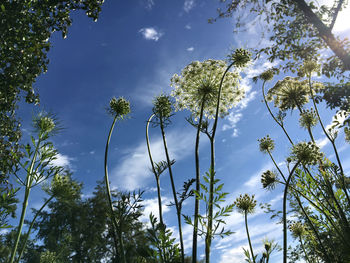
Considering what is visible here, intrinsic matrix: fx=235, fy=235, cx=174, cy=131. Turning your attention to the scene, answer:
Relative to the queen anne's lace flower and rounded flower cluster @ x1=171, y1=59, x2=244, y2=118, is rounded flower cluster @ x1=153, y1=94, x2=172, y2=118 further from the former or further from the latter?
the queen anne's lace flower

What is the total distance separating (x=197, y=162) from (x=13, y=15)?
6001mm

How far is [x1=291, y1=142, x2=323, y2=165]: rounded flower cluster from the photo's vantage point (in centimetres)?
381

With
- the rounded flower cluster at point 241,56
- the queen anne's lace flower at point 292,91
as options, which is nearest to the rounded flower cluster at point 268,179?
the rounded flower cluster at point 241,56

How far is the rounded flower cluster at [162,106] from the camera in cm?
338

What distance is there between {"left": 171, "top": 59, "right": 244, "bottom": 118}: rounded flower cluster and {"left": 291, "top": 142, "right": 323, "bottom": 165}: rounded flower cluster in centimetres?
197

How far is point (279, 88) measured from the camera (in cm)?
835

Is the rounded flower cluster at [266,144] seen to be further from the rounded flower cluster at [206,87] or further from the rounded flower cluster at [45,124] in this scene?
the rounded flower cluster at [45,124]

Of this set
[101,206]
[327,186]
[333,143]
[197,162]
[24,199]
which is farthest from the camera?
[101,206]

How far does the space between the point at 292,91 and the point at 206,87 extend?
444cm

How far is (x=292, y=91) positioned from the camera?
26.8ft

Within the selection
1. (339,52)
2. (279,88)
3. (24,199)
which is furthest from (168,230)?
(339,52)

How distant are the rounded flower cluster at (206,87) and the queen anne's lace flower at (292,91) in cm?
268

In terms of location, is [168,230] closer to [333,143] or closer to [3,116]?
[333,143]

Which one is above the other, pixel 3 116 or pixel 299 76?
pixel 299 76
